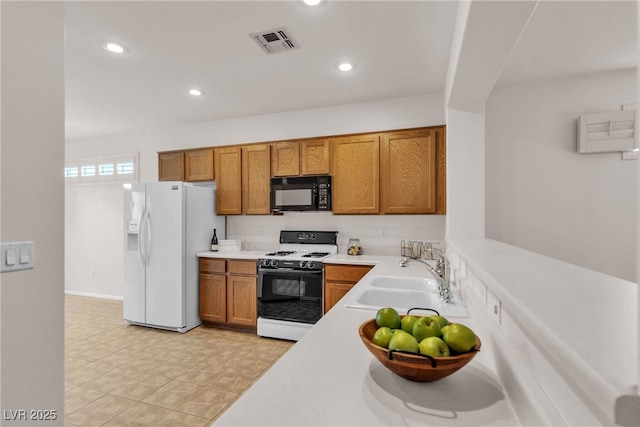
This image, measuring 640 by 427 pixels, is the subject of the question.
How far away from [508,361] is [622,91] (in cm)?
324

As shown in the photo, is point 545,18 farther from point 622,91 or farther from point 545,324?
point 545,324

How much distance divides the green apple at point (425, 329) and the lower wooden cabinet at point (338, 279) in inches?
84.8

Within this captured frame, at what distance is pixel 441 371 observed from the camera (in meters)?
0.76

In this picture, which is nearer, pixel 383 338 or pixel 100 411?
pixel 383 338

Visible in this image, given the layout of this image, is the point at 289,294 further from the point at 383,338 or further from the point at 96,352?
the point at 383,338

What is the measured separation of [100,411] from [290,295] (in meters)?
1.73

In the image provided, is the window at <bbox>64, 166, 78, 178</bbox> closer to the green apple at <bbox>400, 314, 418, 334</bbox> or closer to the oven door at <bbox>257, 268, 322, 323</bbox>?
the oven door at <bbox>257, 268, 322, 323</bbox>

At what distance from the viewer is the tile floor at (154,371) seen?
2.07 meters

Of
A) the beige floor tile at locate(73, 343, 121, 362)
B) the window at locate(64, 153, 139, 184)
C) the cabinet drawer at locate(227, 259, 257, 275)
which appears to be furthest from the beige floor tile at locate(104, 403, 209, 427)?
the window at locate(64, 153, 139, 184)

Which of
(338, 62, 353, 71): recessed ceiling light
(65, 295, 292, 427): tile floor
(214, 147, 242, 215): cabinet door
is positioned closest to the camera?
(65, 295, 292, 427): tile floor

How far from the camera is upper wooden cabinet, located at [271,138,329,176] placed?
356 centimetres

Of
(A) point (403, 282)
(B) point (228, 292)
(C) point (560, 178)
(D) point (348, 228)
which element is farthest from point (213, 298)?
(C) point (560, 178)

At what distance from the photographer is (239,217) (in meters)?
4.20

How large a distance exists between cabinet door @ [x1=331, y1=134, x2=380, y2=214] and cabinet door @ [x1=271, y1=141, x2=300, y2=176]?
446mm
